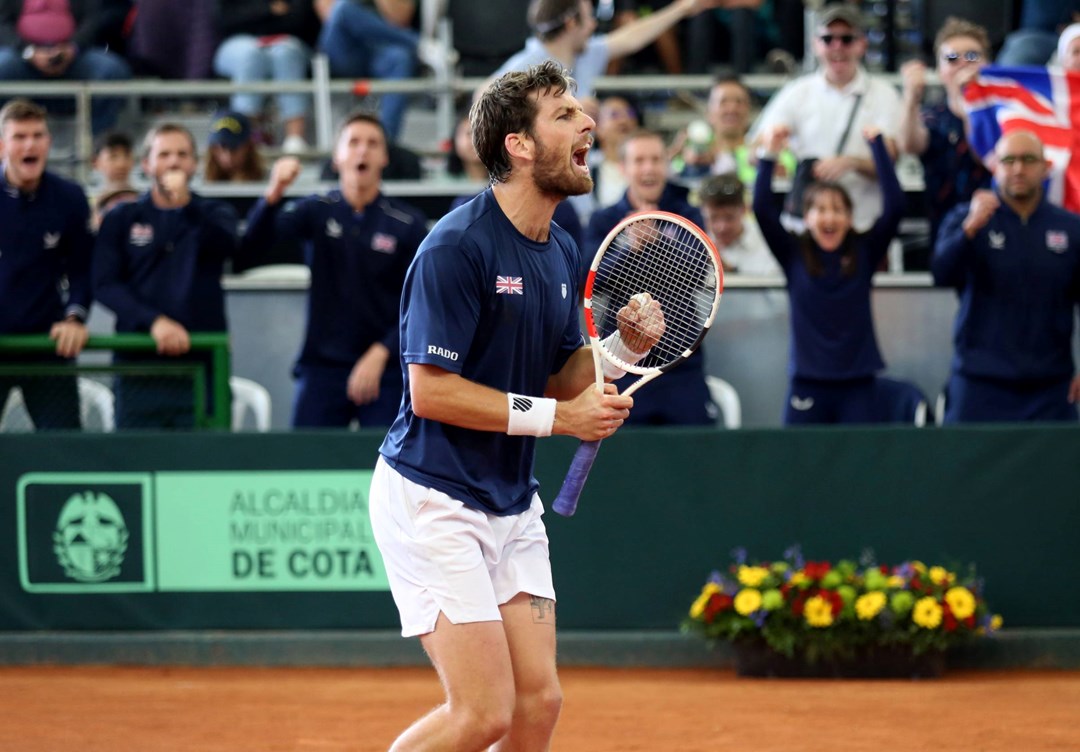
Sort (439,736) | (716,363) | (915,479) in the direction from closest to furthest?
(439,736), (915,479), (716,363)

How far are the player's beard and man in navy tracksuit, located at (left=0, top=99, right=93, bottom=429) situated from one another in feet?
15.9

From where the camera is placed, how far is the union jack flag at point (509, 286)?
3998 mm

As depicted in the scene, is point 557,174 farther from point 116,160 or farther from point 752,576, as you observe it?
point 116,160

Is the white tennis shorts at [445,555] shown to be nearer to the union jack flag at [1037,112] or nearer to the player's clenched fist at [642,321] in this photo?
the player's clenched fist at [642,321]

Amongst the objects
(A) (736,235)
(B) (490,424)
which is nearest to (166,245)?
(A) (736,235)

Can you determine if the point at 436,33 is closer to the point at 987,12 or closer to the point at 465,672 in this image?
the point at 987,12

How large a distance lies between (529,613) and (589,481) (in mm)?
3661

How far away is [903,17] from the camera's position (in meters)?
12.2

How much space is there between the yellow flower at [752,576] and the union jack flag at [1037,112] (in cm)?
296

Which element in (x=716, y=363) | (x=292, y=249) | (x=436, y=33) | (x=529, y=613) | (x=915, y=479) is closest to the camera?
(x=529, y=613)

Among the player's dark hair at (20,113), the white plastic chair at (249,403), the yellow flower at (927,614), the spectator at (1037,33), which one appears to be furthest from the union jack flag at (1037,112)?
the player's dark hair at (20,113)

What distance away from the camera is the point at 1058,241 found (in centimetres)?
815

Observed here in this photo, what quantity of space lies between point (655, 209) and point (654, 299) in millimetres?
3588

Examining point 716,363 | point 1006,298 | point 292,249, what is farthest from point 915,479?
point 292,249
